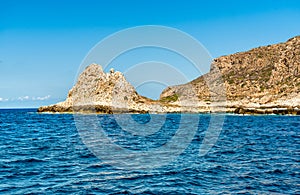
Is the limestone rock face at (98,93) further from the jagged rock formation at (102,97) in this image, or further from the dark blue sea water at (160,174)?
the dark blue sea water at (160,174)

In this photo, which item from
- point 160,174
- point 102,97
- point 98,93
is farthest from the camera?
point 98,93

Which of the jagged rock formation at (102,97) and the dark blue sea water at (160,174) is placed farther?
the jagged rock formation at (102,97)

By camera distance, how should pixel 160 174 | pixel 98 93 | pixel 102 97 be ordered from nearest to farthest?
pixel 160 174 → pixel 102 97 → pixel 98 93

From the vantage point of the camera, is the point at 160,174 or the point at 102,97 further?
the point at 102,97

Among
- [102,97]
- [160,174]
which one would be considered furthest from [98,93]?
[160,174]

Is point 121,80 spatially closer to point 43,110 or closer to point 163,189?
point 43,110

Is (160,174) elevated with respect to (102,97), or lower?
lower

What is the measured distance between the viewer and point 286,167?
84.2ft

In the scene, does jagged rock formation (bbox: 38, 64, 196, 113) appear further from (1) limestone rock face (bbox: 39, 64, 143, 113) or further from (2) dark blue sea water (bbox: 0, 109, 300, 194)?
(2) dark blue sea water (bbox: 0, 109, 300, 194)

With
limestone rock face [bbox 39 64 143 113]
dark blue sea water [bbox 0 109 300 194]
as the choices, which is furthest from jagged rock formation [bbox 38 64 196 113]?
dark blue sea water [bbox 0 109 300 194]

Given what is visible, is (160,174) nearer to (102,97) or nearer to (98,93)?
(102,97)

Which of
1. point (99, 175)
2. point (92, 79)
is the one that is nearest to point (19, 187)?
point (99, 175)

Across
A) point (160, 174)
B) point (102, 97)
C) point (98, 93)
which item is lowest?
point (160, 174)

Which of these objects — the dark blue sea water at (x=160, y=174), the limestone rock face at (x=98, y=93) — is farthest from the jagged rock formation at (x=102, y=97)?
the dark blue sea water at (x=160, y=174)
